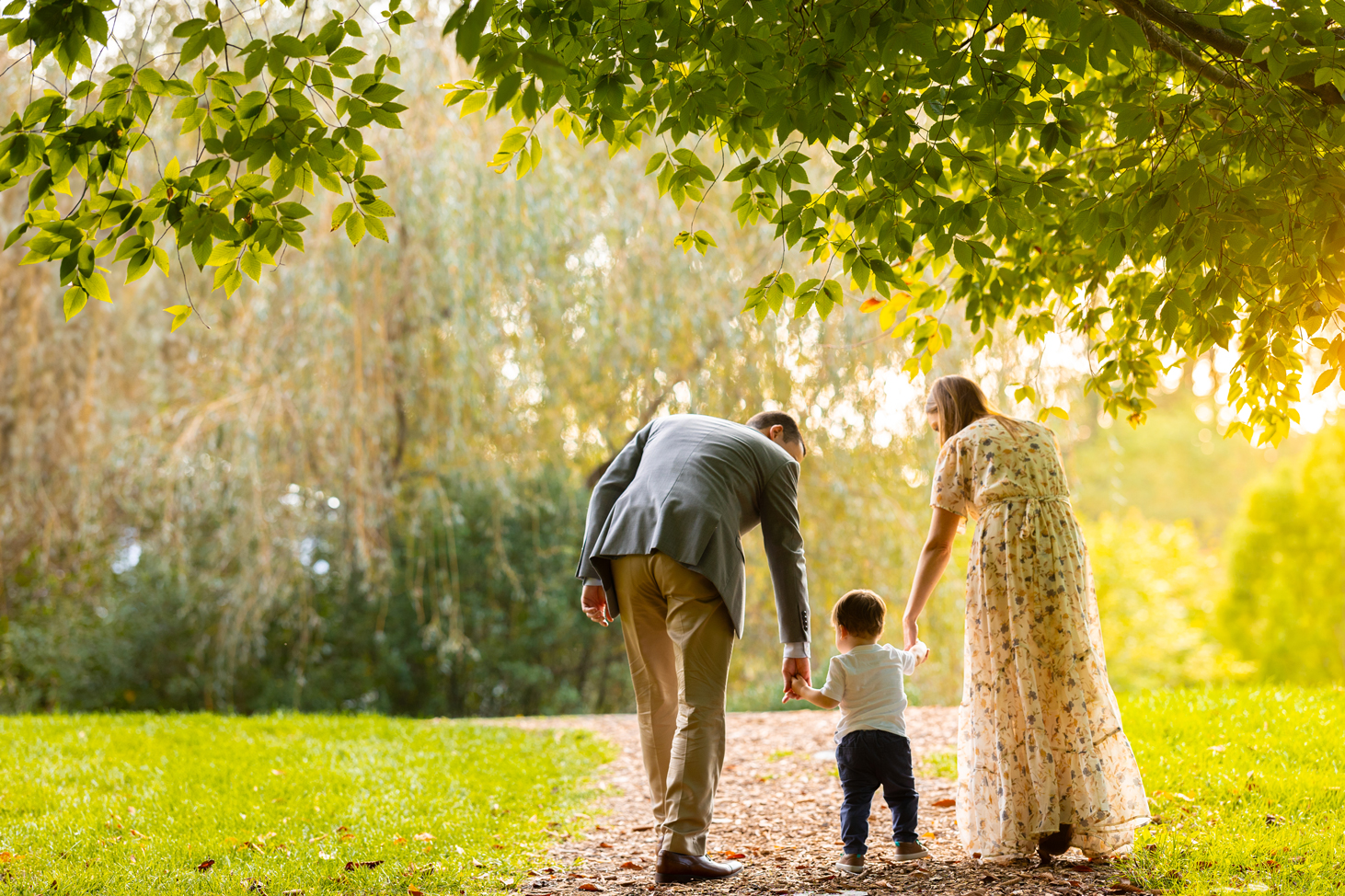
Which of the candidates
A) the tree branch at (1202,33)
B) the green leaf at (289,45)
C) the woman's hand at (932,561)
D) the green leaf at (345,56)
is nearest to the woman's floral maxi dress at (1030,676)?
the woman's hand at (932,561)

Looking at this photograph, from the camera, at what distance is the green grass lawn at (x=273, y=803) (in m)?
3.48

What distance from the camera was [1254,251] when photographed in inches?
103

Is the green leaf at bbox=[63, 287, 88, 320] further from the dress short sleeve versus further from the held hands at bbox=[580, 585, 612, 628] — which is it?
the dress short sleeve

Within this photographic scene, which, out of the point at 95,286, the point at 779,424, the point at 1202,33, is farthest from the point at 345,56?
the point at 1202,33

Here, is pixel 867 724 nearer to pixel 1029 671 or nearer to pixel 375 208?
pixel 1029 671

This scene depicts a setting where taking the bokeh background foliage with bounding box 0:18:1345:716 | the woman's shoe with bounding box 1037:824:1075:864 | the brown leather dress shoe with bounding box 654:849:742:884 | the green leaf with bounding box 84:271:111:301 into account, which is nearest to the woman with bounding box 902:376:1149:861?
the woman's shoe with bounding box 1037:824:1075:864

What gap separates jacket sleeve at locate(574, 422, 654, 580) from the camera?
3592mm

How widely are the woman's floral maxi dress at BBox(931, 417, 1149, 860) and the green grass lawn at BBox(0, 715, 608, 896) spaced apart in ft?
5.52

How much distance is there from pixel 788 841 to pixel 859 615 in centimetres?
120

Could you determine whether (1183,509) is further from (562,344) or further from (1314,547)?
(562,344)

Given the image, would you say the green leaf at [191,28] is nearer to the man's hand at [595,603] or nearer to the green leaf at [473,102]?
the green leaf at [473,102]

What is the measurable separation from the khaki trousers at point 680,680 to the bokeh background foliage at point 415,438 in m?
3.45

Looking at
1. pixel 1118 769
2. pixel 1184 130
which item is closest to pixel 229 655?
pixel 1118 769

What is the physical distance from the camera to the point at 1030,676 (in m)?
3.26
